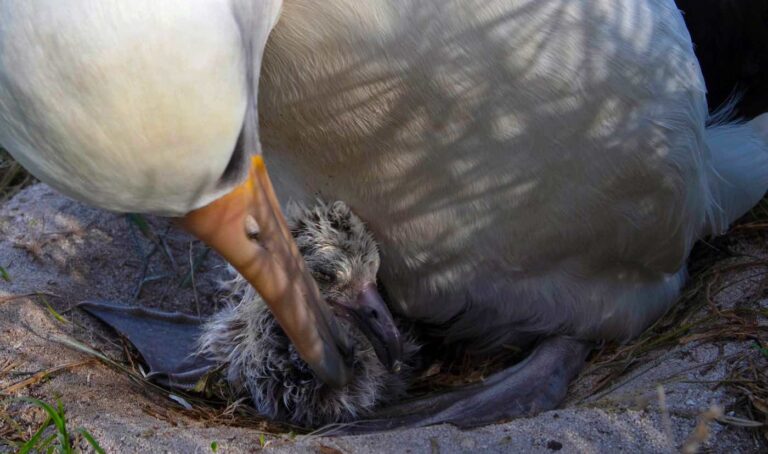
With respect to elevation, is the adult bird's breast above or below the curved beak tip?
above

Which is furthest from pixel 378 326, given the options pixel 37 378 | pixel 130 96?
pixel 130 96

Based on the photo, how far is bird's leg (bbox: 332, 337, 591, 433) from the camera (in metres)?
3.04

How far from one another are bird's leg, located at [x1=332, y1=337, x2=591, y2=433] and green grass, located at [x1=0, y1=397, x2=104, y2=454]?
79cm

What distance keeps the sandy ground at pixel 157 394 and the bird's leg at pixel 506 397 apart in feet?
0.28

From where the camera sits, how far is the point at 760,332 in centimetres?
284

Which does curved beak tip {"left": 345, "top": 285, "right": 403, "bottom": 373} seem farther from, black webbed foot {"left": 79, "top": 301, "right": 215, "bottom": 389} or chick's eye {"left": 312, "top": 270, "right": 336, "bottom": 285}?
black webbed foot {"left": 79, "top": 301, "right": 215, "bottom": 389}

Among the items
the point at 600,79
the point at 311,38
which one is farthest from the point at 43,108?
the point at 600,79

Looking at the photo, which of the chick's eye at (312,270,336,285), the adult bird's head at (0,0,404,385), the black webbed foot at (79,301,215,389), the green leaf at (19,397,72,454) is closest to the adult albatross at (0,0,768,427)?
the adult bird's head at (0,0,404,385)

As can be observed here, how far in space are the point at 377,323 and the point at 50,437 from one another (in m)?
1.00

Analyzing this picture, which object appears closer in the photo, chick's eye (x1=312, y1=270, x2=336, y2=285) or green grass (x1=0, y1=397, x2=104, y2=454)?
green grass (x1=0, y1=397, x2=104, y2=454)

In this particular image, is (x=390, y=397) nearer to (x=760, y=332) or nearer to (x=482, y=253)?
(x=482, y=253)

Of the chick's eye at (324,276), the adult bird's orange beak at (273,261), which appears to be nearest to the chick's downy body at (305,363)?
the chick's eye at (324,276)

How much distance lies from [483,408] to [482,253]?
479mm

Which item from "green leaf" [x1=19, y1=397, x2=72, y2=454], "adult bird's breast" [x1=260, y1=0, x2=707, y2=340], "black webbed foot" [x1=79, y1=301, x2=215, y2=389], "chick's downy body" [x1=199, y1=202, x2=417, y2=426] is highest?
"adult bird's breast" [x1=260, y1=0, x2=707, y2=340]
